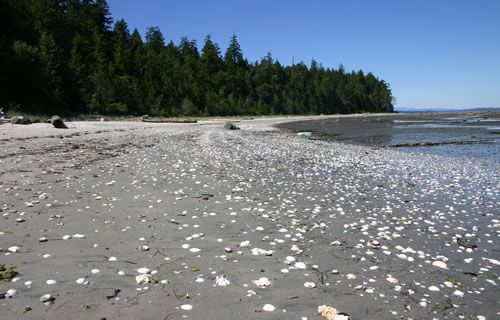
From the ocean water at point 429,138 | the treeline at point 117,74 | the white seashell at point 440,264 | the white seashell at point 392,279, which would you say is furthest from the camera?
the treeline at point 117,74

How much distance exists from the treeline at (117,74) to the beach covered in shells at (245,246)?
1984 inches

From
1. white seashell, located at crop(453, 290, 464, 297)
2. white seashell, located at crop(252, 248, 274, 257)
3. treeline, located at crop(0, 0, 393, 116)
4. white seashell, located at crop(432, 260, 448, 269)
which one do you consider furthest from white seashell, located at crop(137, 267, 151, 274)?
treeline, located at crop(0, 0, 393, 116)

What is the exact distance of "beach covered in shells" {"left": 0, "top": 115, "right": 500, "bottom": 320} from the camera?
5.08m

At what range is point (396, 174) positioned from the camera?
55.2ft

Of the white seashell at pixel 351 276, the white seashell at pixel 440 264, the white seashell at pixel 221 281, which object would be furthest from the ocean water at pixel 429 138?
the white seashell at pixel 221 281

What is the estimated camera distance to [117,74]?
103m

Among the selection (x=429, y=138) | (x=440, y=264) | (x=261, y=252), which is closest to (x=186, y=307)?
(x=261, y=252)

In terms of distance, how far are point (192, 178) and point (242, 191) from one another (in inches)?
124

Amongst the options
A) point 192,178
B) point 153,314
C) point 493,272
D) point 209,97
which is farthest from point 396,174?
point 209,97

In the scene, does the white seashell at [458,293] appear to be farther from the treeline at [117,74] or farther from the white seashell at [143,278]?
the treeline at [117,74]

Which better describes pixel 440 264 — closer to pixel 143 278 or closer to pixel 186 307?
pixel 186 307

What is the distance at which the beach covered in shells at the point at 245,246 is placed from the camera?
508 centimetres

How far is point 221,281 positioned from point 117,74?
353 feet

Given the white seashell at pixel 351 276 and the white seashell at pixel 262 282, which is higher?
the white seashell at pixel 262 282
